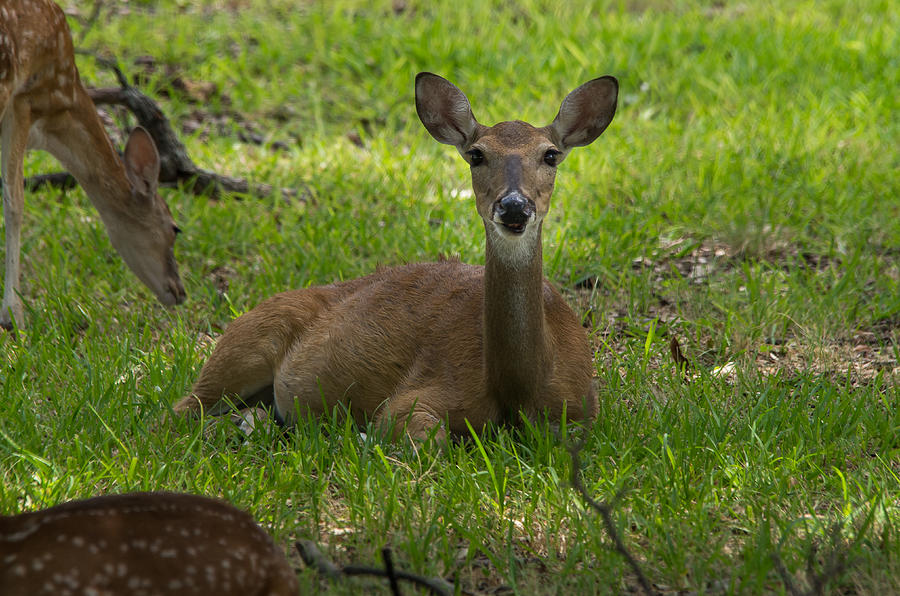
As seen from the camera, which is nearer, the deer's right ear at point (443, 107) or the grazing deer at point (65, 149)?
the deer's right ear at point (443, 107)

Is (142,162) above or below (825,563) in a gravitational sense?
above

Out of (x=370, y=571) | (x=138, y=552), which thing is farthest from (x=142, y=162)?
(x=138, y=552)

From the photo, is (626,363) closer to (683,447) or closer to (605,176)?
(683,447)

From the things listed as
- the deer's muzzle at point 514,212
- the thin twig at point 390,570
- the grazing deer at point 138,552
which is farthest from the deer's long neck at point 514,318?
the grazing deer at point 138,552

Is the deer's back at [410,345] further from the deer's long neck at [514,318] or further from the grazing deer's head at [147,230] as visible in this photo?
the grazing deer's head at [147,230]

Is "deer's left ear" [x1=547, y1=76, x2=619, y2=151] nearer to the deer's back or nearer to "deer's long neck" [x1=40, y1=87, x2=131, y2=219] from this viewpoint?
the deer's back

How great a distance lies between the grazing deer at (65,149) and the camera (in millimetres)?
5418

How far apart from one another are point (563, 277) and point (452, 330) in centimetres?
153

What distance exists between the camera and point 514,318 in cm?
382

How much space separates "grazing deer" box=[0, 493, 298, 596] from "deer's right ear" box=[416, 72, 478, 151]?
1.93 meters

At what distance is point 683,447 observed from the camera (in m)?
3.76

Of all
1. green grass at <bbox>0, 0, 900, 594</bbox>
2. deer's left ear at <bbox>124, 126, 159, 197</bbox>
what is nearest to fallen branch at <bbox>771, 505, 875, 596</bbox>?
green grass at <bbox>0, 0, 900, 594</bbox>

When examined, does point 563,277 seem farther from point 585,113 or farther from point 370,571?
point 370,571

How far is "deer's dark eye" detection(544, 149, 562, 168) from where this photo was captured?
397 cm
